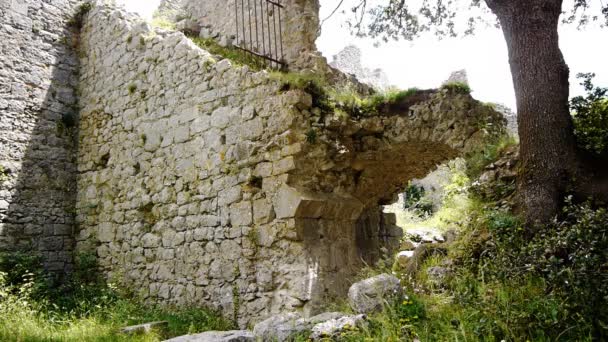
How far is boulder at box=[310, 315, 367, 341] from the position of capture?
370cm

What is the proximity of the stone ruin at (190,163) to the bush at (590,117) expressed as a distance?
89cm

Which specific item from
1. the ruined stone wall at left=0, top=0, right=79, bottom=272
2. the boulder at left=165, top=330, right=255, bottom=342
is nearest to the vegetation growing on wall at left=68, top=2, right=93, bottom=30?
the ruined stone wall at left=0, top=0, right=79, bottom=272

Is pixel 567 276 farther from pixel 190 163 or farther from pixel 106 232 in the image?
pixel 106 232

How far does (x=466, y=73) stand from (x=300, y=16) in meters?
11.7

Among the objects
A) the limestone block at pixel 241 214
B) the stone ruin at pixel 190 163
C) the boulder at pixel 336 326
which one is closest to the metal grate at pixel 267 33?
the stone ruin at pixel 190 163

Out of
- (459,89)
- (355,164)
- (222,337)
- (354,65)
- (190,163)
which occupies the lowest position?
(222,337)

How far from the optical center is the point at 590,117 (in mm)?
4719

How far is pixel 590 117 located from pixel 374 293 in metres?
2.73

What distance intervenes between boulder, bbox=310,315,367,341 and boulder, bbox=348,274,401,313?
15 cm

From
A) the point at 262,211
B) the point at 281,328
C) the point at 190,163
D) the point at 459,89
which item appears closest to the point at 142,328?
the point at 262,211

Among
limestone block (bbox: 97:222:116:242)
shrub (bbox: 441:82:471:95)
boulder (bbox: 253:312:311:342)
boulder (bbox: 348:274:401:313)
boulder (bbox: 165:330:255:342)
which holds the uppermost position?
shrub (bbox: 441:82:471:95)

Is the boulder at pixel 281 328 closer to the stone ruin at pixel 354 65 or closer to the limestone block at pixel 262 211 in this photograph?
the limestone block at pixel 262 211

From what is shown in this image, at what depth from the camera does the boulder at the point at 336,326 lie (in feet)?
12.1

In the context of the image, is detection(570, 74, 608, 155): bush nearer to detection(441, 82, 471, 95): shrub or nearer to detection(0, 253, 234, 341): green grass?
detection(441, 82, 471, 95): shrub
